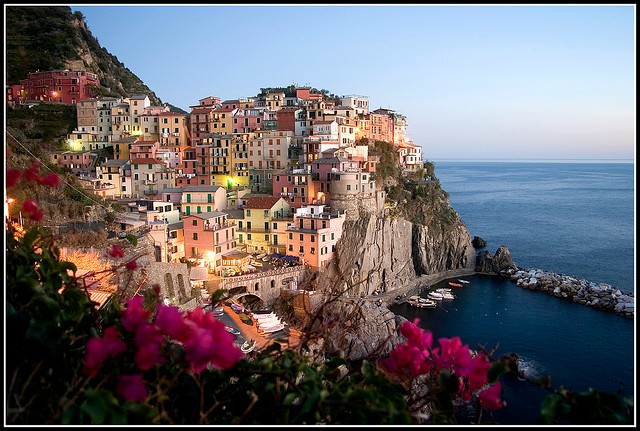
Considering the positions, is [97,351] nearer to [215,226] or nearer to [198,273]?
[198,273]

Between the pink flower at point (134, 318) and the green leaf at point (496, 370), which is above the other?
the pink flower at point (134, 318)

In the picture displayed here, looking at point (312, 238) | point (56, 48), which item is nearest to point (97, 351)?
point (312, 238)

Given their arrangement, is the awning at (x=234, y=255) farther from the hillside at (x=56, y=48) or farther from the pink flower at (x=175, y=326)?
the hillside at (x=56, y=48)

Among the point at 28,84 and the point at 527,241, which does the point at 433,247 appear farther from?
the point at 28,84

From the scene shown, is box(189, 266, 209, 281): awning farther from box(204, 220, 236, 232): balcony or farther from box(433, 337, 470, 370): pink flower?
box(433, 337, 470, 370): pink flower

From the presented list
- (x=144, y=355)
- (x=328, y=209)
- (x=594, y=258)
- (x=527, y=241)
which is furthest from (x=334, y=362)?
(x=527, y=241)

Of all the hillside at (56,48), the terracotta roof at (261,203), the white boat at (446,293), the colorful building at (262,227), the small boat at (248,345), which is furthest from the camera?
the hillside at (56,48)

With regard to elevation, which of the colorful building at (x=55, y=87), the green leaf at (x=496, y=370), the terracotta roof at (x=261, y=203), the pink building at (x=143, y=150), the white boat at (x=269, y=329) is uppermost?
the colorful building at (x=55, y=87)

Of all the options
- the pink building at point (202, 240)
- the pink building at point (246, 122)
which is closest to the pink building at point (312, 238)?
the pink building at point (202, 240)
